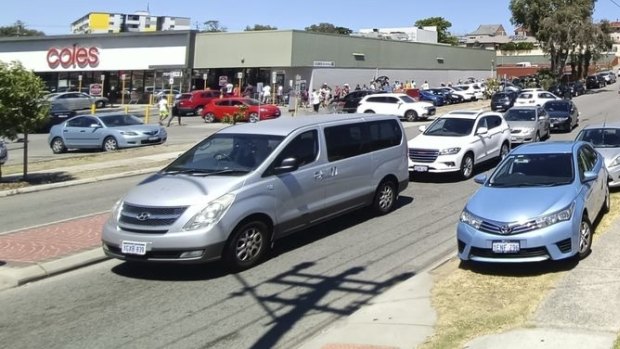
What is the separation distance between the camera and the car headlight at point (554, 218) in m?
7.80

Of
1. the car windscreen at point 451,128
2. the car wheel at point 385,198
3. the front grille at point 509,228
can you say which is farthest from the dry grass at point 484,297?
the car windscreen at point 451,128

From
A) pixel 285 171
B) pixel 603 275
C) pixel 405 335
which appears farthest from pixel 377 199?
pixel 405 335

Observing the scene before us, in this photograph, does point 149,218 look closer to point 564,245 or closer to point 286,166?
point 286,166

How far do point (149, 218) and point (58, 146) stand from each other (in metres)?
21.2

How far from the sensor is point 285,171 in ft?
30.2

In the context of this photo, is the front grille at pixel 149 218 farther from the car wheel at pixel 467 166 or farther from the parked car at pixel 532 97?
the parked car at pixel 532 97

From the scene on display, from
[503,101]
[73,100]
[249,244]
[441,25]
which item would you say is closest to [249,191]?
[249,244]

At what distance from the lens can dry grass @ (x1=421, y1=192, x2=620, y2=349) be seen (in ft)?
20.0

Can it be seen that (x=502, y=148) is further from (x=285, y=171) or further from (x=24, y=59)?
(x=24, y=59)

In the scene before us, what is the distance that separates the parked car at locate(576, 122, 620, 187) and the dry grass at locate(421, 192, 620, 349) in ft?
19.3

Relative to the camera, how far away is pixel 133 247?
808 cm

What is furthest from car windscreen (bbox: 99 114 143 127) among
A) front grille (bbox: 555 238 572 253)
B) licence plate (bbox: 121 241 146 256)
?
front grille (bbox: 555 238 572 253)

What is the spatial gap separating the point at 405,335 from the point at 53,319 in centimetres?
364

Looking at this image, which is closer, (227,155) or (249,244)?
(249,244)
